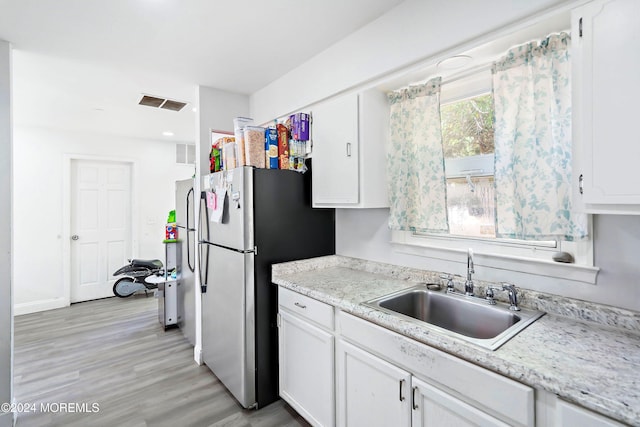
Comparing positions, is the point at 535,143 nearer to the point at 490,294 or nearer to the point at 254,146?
the point at 490,294

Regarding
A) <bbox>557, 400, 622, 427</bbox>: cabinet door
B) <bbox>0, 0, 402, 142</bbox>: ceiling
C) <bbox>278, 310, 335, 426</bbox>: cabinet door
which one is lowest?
<bbox>278, 310, 335, 426</bbox>: cabinet door

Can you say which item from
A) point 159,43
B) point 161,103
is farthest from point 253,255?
point 161,103

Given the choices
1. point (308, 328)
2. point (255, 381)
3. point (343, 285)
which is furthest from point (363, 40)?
point (255, 381)

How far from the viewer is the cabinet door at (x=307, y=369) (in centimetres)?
169

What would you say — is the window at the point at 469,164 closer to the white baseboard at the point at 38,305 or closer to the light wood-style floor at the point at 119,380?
the light wood-style floor at the point at 119,380

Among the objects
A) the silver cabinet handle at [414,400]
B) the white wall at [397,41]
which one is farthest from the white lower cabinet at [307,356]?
the white wall at [397,41]

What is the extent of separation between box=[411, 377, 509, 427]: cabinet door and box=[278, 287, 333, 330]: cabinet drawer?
0.56 m

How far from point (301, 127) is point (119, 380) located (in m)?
2.49

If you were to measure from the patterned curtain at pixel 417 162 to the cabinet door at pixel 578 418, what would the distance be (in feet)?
3.51

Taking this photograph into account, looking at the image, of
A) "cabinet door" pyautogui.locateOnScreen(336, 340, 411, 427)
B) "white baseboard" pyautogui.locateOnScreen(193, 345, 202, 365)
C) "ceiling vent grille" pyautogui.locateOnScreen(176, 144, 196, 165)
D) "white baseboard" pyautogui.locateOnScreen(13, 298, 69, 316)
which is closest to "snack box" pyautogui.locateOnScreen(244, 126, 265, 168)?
"cabinet door" pyautogui.locateOnScreen(336, 340, 411, 427)

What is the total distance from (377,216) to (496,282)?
87 centimetres

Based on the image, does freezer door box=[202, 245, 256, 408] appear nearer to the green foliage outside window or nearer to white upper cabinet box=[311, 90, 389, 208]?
white upper cabinet box=[311, 90, 389, 208]

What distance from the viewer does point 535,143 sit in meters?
1.41

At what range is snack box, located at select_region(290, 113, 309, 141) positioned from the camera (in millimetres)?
2285
